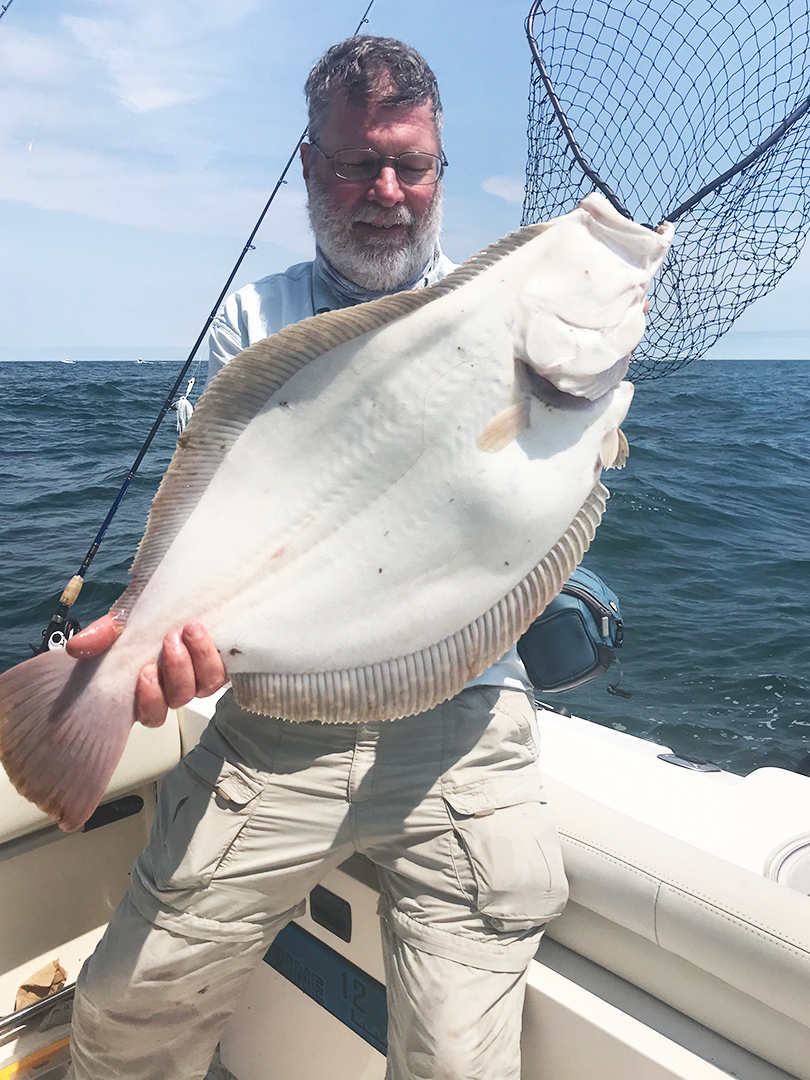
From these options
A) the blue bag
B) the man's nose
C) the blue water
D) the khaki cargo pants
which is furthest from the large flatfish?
the blue bag

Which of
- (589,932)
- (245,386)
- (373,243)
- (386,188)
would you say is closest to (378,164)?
(386,188)

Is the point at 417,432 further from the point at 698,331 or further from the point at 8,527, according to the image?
the point at 8,527

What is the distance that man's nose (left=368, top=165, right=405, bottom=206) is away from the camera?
5.96 feet

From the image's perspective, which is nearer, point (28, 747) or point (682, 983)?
point (28, 747)

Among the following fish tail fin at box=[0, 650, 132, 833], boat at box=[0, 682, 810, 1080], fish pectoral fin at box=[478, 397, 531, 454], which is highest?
fish pectoral fin at box=[478, 397, 531, 454]

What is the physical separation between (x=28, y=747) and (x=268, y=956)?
1.29m

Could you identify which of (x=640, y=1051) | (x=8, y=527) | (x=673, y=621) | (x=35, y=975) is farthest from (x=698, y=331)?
(x=8, y=527)

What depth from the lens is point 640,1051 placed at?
4.97ft

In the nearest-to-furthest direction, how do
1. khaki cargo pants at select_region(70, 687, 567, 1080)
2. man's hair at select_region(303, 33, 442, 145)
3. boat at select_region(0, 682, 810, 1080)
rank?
boat at select_region(0, 682, 810, 1080), khaki cargo pants at select_region(70, 687, 567, 1080), man's hair at select_region(303, 33, 442, 145)

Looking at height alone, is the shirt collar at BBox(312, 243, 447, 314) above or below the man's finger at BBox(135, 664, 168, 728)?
above

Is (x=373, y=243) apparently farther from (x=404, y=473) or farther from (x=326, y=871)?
(x=326, y=871)

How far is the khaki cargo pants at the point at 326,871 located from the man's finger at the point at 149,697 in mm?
471

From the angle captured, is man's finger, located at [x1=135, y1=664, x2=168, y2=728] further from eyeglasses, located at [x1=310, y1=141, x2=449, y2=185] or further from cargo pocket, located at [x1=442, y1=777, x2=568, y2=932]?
eyeglasses, located at [x1=310, y1=141, x2=449, y2=185]

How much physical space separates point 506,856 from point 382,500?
33.9 inches
